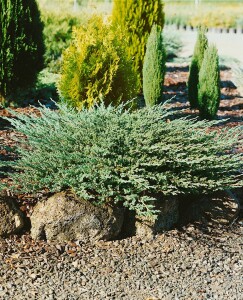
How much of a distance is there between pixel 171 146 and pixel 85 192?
85 centimetres

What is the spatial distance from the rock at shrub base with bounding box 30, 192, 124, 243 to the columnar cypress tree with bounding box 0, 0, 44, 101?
3.22 metres

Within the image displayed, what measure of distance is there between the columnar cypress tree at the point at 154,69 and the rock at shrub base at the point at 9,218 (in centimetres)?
377

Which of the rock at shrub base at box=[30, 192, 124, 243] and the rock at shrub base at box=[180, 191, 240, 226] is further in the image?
the rock at shrub base at box=[180, 191, 240, 226]

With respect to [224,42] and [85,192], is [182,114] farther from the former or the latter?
[224,42]

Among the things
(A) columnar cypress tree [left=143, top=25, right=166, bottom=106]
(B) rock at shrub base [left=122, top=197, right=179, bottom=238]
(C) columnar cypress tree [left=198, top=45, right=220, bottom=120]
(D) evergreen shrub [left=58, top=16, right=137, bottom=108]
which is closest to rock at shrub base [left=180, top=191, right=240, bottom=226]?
(B) rock at shrub base [left=122, top=197, right=179, bottom=238]

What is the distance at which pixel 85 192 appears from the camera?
13.7 ft

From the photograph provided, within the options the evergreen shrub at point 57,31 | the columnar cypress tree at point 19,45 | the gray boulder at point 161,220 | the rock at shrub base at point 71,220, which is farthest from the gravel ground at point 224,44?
the rock at shrub base at point 71,220

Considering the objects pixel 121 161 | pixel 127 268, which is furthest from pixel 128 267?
pixel 121 161

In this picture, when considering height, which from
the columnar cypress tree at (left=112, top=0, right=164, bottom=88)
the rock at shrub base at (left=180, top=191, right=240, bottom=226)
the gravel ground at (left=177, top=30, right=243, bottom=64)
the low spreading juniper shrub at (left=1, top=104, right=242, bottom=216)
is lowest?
the gravel ground at (left=177, top=30, right=243, bottom=64)

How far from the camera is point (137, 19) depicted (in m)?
8.74

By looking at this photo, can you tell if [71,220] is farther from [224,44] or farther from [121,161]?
[224,44]

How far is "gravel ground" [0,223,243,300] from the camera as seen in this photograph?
3736 millimetres

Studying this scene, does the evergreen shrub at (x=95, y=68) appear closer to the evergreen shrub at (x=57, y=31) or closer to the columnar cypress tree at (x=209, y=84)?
the columnar cypress tree at (x=209, y=84)

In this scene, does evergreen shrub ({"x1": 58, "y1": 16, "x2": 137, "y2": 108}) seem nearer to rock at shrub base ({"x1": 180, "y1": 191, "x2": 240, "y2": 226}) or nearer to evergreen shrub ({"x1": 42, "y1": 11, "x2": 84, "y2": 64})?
rock at shrub base ({"x1": 180, "y1": 191, "x2": 240, "y2": 226})
